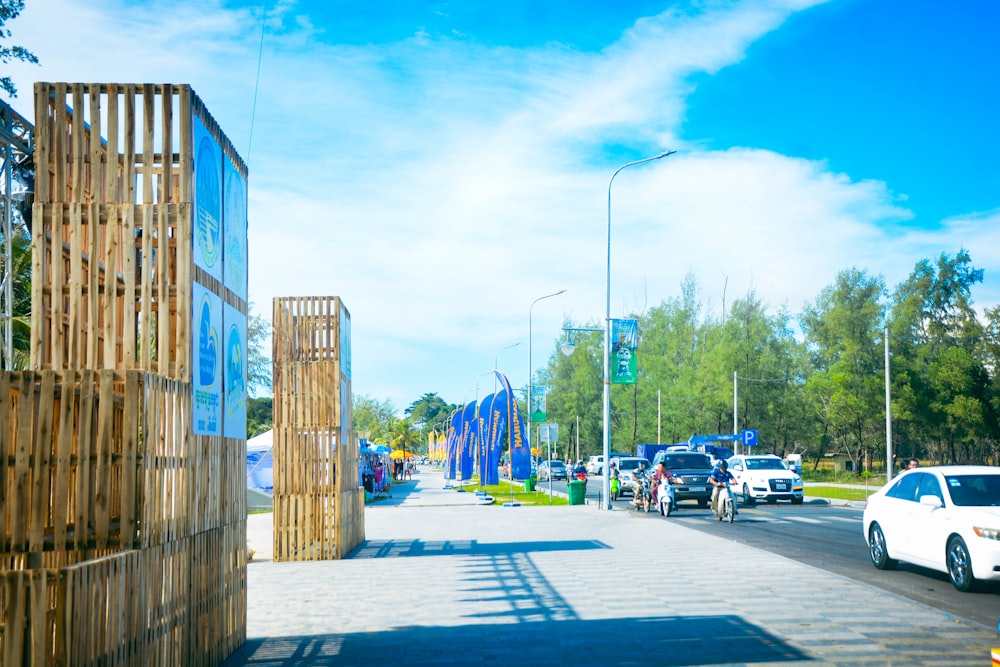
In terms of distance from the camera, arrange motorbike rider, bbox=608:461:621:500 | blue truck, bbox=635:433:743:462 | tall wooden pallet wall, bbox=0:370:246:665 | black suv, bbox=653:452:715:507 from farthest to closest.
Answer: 1. blue truck, bbox=635:433:743:462
2. motorbike rider, bbox=608:461:621:500
3. black suv, bbox=653:452:715:507
4. tall wooden pallet wall, bbox=0:370:246:665

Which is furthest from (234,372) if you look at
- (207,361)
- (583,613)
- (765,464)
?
(765,464)

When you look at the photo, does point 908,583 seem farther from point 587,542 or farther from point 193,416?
point 193,416

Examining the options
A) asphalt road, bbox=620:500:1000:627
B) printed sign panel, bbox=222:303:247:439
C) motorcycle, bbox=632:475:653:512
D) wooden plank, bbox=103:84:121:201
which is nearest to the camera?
wooden plank, bbox=103:84:121:201

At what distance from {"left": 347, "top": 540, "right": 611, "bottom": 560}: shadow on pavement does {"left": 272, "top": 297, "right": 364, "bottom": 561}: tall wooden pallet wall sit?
77 cm

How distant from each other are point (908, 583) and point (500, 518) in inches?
625

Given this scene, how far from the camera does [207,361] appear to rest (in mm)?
8664

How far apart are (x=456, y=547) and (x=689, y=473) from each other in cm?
1616

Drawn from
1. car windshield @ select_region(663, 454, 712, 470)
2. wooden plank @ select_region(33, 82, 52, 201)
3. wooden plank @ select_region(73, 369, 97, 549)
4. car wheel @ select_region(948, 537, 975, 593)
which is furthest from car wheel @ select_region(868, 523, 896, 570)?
car windshield @ select_region(663, 454, 712, 470)

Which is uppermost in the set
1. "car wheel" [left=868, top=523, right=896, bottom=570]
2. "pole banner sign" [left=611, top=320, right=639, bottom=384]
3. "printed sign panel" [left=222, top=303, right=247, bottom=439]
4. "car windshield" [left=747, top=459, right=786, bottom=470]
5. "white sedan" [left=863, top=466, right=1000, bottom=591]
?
"pole banner sign" [left=611, top=320, right=639, bottom=384]

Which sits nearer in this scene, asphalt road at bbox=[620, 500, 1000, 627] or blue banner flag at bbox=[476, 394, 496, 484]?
asphalt road at bbox=[620, 500, 1000, 627]

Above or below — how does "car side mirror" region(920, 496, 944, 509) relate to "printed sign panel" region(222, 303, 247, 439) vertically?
below

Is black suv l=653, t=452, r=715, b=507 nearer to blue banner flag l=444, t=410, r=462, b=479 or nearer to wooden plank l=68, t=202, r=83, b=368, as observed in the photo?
wooden plank l=68, t=202, r=83, b=368

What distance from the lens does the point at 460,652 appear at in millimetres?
9133

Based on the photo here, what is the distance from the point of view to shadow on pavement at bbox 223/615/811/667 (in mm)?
8742
